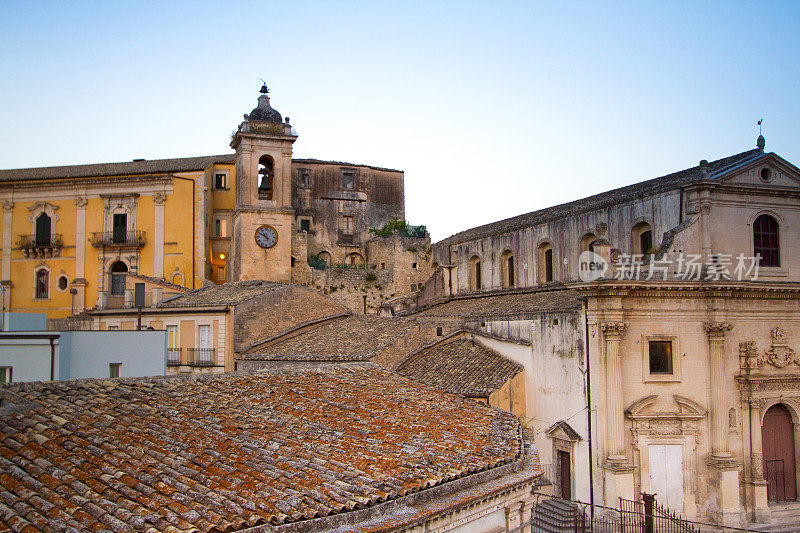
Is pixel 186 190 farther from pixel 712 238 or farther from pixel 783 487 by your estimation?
pixel 783 487

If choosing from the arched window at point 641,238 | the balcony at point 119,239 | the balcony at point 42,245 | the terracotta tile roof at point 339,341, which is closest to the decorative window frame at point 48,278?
the balcony at point 42,245

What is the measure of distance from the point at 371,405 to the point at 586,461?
408 inches

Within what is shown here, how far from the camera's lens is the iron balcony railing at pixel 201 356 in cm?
2422

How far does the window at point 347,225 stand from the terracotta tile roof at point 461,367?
64.7 feet

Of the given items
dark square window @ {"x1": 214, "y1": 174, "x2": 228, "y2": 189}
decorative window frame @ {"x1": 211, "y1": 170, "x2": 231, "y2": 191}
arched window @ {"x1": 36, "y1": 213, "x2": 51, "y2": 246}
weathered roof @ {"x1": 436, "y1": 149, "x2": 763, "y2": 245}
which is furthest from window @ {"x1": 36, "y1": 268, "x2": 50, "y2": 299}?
weathered roof @ {"x1": 436, "y1": 149, "x2": 763, "y2": 245}

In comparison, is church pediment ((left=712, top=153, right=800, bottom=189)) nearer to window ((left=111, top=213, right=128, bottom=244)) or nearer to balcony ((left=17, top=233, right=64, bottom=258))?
window ((left=111, top=213, right=128, bottom=244))

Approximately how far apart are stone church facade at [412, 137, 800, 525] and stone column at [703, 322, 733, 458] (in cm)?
4

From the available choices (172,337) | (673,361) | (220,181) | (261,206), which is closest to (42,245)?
(220,181)

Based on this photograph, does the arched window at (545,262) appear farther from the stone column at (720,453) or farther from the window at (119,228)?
the window at (119,228)

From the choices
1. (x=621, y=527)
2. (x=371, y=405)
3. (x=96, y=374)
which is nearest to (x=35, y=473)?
(x=371, y=405)

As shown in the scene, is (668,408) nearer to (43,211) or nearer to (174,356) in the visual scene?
(174,356)

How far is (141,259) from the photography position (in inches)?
1497

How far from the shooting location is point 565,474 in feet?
70.2

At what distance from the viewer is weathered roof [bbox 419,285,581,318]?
2333 centimetres
